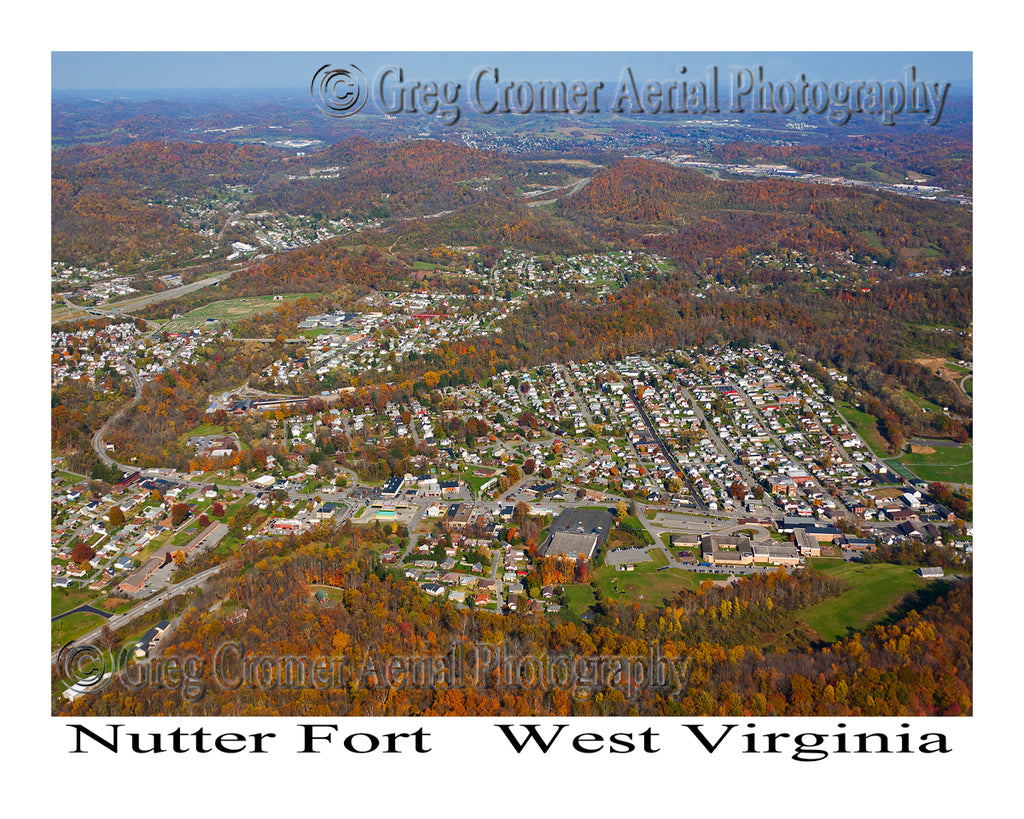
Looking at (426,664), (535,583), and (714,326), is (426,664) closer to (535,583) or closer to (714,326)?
(535,583)

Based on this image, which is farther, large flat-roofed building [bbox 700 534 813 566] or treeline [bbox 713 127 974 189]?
treeline [bbox 713 127 974 189]

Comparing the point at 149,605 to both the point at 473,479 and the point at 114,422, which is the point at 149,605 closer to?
the point at 473,479

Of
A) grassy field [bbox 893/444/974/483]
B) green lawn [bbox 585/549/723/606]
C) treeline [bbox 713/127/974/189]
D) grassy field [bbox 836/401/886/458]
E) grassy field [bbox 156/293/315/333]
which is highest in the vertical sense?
treeline [bbox 713/127/974/189]

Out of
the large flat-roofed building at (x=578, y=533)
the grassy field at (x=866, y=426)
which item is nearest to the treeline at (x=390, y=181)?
the grassy field at (x=866, y=426)

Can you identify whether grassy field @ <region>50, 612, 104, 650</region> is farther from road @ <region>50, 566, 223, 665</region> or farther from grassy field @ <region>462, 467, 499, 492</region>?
grassy field @ <region>462, 467, 499, 492</region>

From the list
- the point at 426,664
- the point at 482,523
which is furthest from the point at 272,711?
the point at 482,523

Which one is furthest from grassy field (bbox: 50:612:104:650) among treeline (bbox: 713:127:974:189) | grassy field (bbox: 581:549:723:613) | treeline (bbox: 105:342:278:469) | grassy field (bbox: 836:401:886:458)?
treeline (bbox: 713:127:974:189)

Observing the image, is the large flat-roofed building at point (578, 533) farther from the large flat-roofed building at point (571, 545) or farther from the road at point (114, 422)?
the road at point (114, 422)
